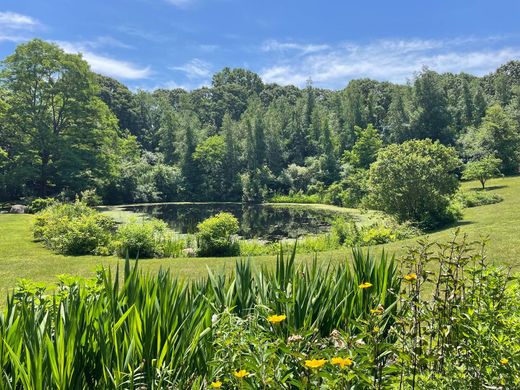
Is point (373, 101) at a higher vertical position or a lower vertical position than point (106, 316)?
higher

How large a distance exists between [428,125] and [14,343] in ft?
160

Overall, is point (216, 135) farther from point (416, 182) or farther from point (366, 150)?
point (416, 182)

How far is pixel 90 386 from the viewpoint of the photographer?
7.48 ft

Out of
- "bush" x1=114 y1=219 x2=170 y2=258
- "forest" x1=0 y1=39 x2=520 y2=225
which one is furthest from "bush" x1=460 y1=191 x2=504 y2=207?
"bush" x1=114 y1=219 x2=170 y2=258

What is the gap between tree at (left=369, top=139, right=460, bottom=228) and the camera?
579 inches

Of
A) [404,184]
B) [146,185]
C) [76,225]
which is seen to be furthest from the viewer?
[146,185]

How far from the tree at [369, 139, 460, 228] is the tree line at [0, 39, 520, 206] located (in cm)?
721

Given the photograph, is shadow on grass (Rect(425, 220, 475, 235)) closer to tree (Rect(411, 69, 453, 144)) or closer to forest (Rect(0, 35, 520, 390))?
forest (Rect(0, 35, 520, 390))

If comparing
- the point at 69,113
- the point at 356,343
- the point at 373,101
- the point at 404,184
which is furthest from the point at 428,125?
the point at 356,343

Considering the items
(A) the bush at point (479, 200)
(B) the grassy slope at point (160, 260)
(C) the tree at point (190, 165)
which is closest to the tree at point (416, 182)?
(B) the grassy slope at point (160, 260)

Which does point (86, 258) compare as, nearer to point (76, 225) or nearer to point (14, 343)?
point (76, 225)

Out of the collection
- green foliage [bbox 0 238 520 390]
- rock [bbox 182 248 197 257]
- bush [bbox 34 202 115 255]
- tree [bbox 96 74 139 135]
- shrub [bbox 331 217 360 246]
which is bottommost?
rock [bbox 182 248 197 257]

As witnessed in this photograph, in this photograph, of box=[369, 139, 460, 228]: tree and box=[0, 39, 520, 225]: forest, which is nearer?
box=[369, 139, 460, 228]: tree

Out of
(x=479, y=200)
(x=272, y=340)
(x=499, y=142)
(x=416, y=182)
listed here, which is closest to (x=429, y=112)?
(x=499, y=142)
